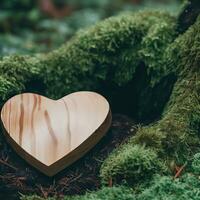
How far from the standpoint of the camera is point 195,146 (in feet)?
9.48

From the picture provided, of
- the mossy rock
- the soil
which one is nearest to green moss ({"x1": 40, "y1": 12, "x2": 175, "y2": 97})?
the mossy rock

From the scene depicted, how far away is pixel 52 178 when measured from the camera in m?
2.88

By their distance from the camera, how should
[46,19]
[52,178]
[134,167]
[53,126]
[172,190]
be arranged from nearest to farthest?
[172,190] → [134,167] → [52,178] → [53,126] → [46,19]

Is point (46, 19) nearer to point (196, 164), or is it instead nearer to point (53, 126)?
point (53, 126)

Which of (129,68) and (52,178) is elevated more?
(129,68)

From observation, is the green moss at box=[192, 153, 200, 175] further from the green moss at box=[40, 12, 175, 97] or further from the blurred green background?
the blurred green background

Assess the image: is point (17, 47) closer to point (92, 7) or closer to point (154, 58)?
point (92, 7)

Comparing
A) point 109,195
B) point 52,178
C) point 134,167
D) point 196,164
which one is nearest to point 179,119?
point 196,164

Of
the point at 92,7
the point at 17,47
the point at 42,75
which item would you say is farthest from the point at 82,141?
the point at 92,7

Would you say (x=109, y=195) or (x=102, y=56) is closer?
(x=109, y=195)

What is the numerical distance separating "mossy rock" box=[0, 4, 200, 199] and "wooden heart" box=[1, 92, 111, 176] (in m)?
0.20

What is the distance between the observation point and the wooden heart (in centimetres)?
282

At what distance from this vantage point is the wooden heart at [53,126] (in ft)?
9.25

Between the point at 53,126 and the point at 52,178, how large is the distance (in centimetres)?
29
